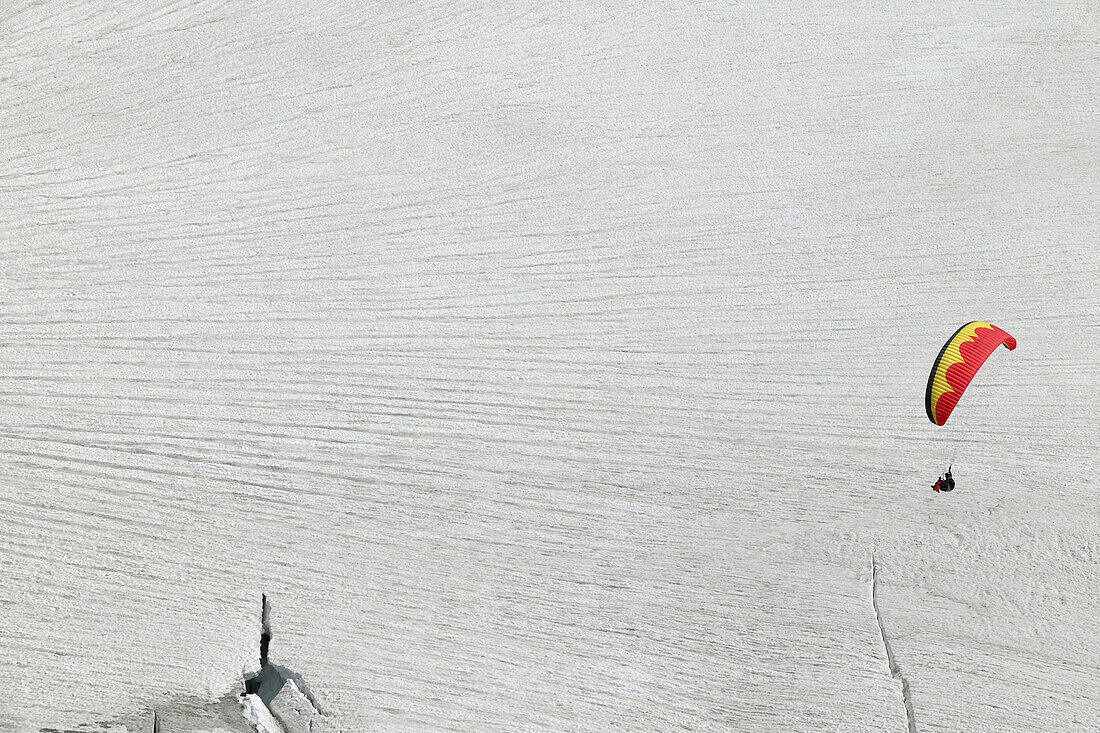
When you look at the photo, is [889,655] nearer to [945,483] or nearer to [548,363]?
[945,483]

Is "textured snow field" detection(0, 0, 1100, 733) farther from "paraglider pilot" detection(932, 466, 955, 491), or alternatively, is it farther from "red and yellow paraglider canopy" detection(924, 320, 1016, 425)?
"red and yellow paraglider canopy" detection(924, 320, 1016, 425)

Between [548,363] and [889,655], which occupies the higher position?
[548,363]

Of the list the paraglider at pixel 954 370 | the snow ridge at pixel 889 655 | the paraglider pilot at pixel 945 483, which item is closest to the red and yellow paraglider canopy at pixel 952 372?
the paraglider at pixel 954 370

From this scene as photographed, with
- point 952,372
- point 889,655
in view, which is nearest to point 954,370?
point 952,372

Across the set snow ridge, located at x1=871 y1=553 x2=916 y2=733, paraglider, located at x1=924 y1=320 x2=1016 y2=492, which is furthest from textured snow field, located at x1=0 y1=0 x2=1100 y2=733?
paraglider, located at x1=924 y1=320 x2=1016 y2=492

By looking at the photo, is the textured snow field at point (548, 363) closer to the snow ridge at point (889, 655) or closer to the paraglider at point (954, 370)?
the snow ridge at point (889, 655)

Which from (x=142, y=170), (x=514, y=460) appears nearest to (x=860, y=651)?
(x=514, y=460)

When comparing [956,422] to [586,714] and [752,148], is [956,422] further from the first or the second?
[586,714]

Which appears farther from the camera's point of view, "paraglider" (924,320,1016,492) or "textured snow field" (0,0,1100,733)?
"textured snow field" (0,0,1100,733)

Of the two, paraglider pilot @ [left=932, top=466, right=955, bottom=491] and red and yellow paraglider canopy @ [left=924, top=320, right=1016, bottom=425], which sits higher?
red and yellow paraglider canopy @ [left=924, top=320, right=1016, bottom=425]
